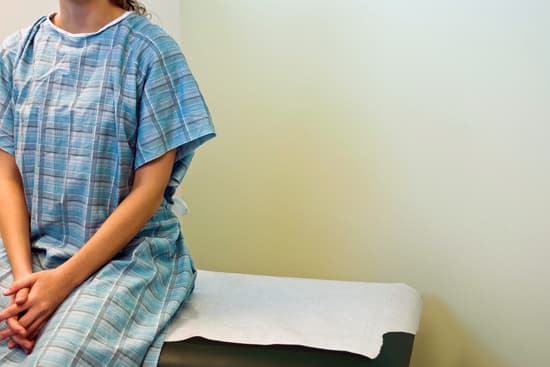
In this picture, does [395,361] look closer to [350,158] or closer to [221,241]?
[350,158]

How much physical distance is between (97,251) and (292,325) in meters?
0.36

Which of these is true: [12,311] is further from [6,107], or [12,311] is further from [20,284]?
[6,107]

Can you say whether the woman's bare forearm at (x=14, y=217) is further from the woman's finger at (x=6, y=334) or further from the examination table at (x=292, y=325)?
the examination table at (x=292, y=325)

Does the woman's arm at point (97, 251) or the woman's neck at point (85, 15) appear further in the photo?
the woman's neck at point (85, 15)

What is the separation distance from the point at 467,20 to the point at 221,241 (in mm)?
864

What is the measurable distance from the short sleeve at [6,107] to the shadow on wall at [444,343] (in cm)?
101

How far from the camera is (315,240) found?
175 centimetres

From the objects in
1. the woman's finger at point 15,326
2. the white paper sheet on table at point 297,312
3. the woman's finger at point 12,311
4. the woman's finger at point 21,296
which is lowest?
the white paper sheet on table at point 297,312

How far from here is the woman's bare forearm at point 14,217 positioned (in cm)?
117

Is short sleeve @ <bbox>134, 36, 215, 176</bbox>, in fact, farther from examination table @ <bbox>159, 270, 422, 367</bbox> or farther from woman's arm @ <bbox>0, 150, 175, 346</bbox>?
examination table @ <bbox>159, 270, 422, 367</bbox>

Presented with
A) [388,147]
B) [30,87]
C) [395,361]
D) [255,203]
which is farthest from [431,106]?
[30,87]

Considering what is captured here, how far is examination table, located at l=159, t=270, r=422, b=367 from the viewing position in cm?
108

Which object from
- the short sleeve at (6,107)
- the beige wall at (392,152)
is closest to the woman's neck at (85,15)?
the short sleeve at (6,107)

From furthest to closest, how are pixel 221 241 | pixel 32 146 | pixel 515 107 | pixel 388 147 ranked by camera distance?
1. pixel 221 241
2. pixel 388 147
3. pixel 515 107
4. pixel 32 146
